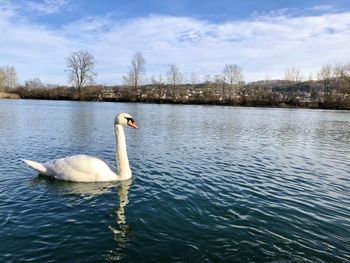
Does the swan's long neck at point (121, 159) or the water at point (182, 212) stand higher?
the swan's long neck at point (121, 159)

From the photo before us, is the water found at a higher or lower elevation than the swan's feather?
lower

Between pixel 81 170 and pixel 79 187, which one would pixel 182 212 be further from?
pixel 81 170

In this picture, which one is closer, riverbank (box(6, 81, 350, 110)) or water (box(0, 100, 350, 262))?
water (box(0, 100, 350, 262))

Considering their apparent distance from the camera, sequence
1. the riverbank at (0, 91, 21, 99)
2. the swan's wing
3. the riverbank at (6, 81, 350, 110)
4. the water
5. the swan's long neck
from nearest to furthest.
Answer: the water < the swan's wing < the swan's long neck < the riverbank at (6, 81, 350, 110) < the riverbank at (0, 91, 21, 99)

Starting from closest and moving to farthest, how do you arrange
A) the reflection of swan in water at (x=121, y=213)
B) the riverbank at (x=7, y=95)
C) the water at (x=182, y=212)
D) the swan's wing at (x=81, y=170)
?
1. the water at (x=182, y=212)
2. the reflection of swan in water at (x=121, y=213)
3. the swan's wing at (x=81, y=170)
4. the riverbank at (x=7, y=95)

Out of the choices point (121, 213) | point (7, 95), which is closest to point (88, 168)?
point (121, 213)

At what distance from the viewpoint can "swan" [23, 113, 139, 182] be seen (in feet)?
34.4

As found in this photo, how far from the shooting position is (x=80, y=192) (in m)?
9.73

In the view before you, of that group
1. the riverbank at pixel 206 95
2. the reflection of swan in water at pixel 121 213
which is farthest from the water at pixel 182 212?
the riverbank at pixel 206 95

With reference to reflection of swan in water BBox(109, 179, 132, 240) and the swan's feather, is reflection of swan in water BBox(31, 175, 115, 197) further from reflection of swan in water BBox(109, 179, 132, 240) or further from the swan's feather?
reflection of swan in water BBox(109, 179, 132, 240)

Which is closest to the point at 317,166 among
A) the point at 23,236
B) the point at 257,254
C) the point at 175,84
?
the point at 257,254

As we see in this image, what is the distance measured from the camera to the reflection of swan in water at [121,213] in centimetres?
706

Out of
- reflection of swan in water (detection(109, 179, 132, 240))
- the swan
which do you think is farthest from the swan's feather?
reflection of swan in water (detection(109, 179, 132, 240))

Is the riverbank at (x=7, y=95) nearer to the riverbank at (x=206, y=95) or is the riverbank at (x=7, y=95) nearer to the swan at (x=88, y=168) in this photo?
the riverbank at (x=206, y=95)
